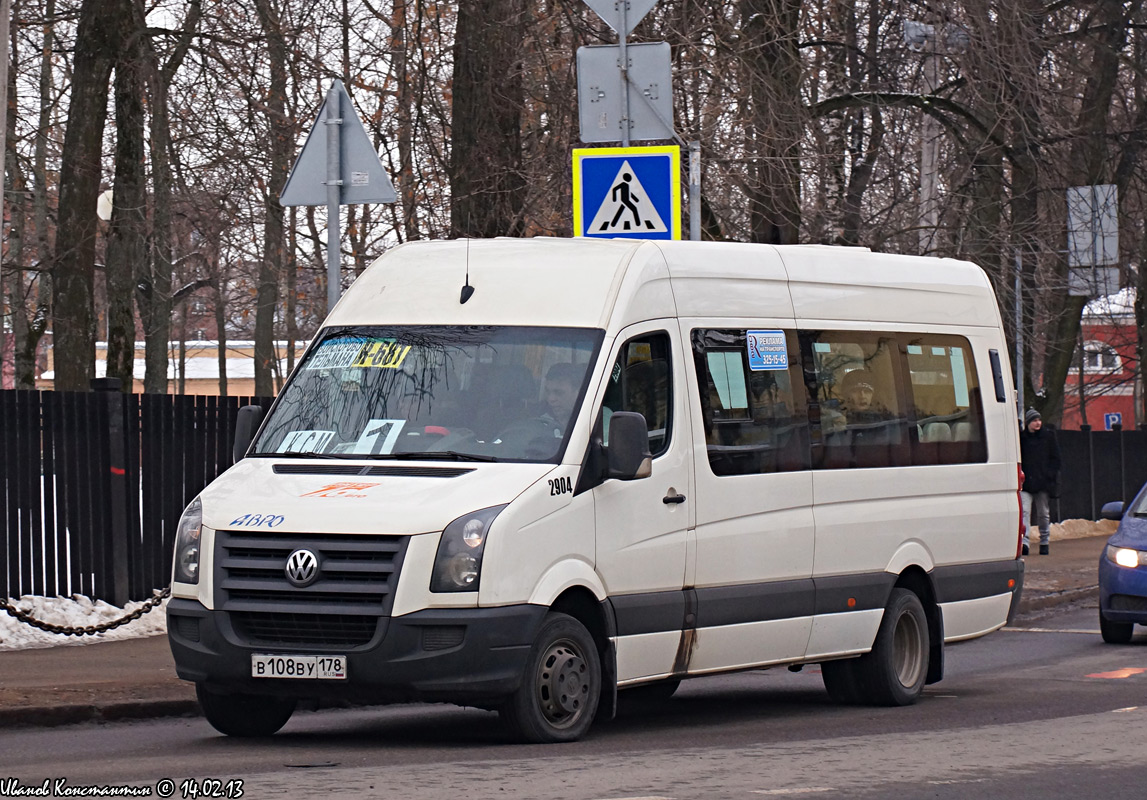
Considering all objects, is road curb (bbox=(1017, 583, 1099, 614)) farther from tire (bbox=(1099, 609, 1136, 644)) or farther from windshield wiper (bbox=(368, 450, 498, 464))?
windshield wiper (bbox=(368, 450, 498, 464))

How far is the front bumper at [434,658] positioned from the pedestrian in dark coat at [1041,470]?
712 inches

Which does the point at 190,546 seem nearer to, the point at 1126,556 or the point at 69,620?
the point at 69,620

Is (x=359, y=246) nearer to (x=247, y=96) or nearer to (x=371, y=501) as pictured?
(x=247, y=96)

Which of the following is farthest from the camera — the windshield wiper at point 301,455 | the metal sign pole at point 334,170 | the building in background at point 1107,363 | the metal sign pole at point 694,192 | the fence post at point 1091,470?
the building in background at point 1107,363

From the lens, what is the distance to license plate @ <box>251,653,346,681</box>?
8273 millimetres

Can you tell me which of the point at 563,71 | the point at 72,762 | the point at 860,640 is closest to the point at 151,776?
the point at 72,762

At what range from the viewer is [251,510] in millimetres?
8555

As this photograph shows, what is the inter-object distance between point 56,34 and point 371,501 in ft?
54.8

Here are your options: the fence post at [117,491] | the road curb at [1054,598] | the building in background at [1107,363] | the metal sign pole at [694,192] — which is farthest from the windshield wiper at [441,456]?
the building in background at [1107,363]

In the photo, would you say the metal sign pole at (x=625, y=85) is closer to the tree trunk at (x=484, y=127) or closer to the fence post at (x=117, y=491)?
the tree trunk at (x=484, y=127)

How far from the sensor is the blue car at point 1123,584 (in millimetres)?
14883

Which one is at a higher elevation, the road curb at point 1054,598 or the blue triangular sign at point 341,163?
the blue triangular sign at point 341,163

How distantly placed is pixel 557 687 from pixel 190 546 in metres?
1.85

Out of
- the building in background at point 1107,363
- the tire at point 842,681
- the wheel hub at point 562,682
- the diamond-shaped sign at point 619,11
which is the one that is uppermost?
the diamond-shaped sign at point 619,11
